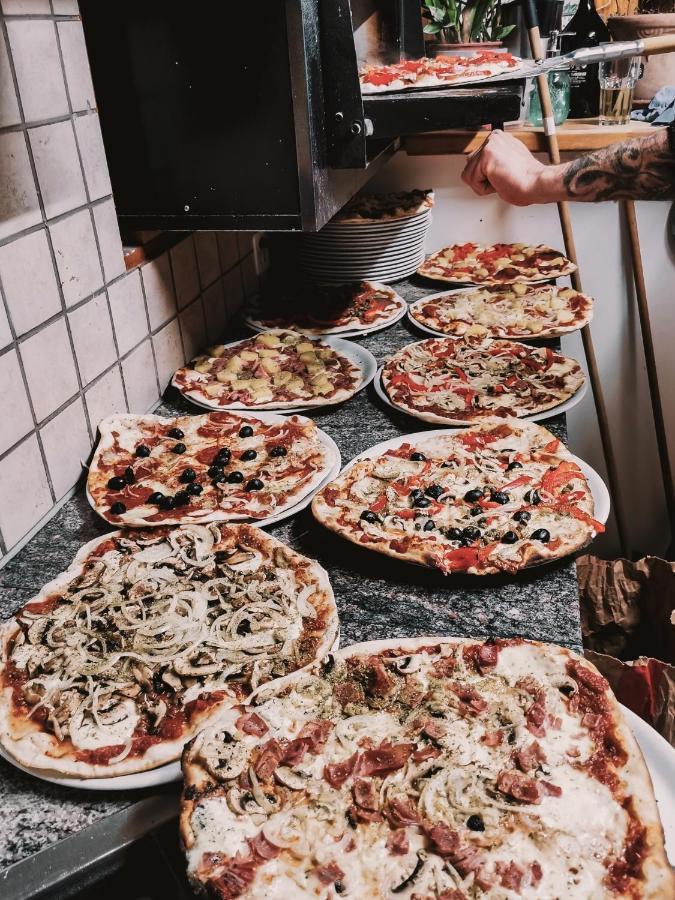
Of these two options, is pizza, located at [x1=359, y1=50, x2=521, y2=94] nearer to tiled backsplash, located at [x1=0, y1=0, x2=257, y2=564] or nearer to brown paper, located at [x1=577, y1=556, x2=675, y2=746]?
tiled backsplash, located at [x1=0, y1=0, x2=257, y2=564]

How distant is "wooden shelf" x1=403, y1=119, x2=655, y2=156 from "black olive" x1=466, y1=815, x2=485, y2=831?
3352 mm

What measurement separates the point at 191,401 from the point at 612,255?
2.67 meters

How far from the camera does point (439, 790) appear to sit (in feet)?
4.08

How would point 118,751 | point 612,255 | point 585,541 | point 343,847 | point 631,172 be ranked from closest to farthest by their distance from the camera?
1. point 343,847
2. point 118,751
3. point 585,541
4. point 631,172
5. point 612,255

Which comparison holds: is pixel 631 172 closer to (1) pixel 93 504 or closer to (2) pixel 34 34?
(2) pixel 34 34

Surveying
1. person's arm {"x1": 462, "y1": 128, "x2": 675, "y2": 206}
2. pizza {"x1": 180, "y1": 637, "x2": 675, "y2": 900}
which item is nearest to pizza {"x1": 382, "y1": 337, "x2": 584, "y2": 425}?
person's arm {"x1": 462, "y1": 128, "x2": 675, "y2": 206}

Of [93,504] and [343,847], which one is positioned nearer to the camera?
[343,847]

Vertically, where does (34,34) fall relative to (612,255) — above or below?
above

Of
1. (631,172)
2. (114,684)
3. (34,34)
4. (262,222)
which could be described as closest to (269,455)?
(262,222)

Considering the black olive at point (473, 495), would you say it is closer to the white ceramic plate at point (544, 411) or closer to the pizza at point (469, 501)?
the pizza at point (469, 501)

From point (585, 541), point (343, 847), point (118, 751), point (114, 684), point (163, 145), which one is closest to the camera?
point (343, 847)

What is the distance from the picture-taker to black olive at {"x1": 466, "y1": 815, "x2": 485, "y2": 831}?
3.88 ft

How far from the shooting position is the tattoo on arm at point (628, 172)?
97.9 inches

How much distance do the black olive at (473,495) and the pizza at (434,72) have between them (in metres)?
1.40
